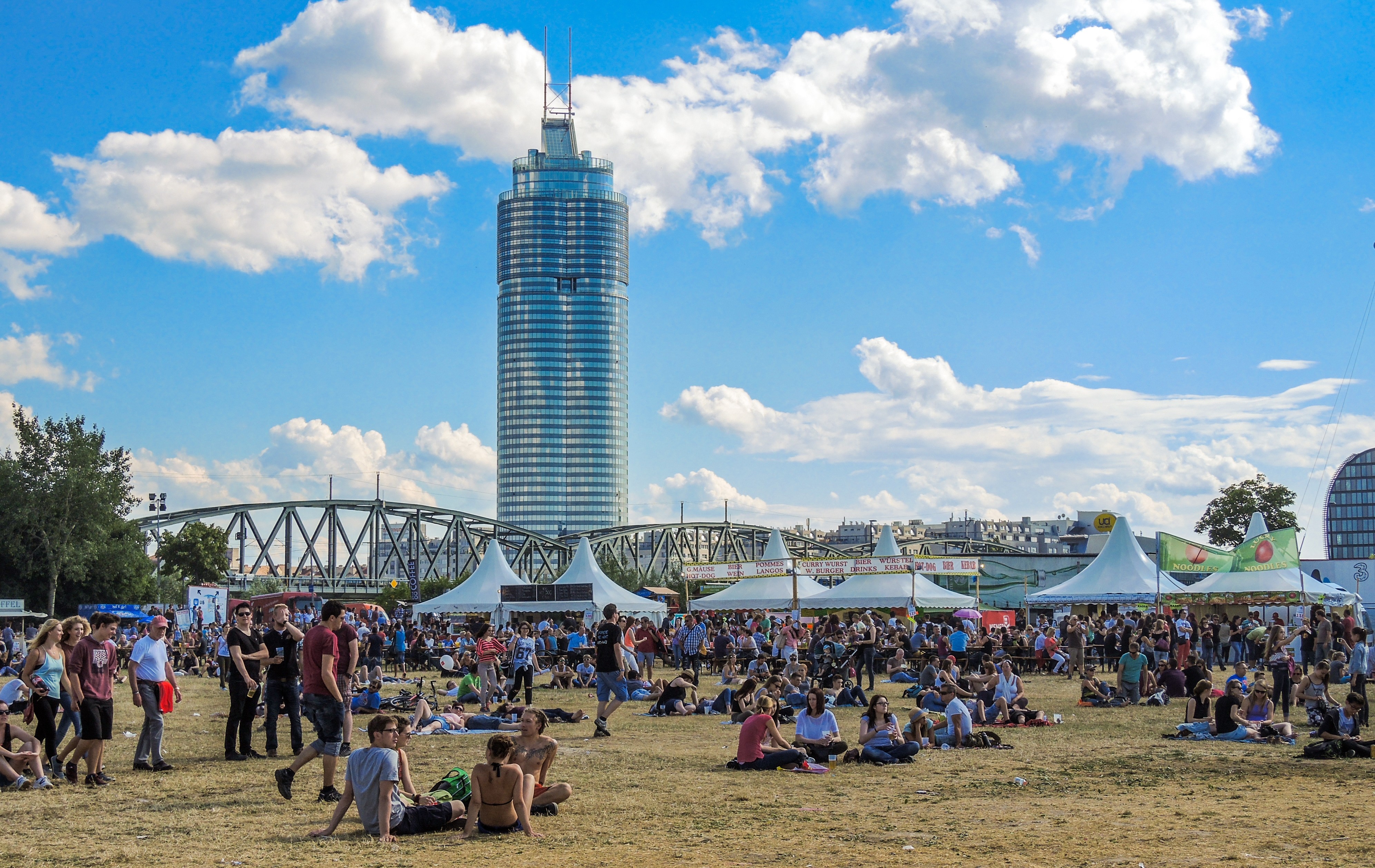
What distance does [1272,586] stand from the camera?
3306 cm

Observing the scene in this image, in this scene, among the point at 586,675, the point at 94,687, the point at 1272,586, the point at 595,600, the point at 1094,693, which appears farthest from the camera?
the point at 595,600

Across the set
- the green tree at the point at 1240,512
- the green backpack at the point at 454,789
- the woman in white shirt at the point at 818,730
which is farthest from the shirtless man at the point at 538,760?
the green tree at the point at 1240,512

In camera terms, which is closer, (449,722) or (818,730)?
(818,730)

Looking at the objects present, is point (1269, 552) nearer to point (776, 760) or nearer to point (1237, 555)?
point (1237, 555)

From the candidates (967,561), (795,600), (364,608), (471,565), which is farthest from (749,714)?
(471,565)

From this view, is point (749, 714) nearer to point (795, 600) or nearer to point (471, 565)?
point (795, 600)

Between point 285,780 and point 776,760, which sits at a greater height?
point 285,780

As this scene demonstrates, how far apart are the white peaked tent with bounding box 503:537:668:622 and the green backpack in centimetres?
3087

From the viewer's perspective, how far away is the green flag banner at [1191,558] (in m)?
33.8

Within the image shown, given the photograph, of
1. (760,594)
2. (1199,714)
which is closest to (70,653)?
(1199,714)

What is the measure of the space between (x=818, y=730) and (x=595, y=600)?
3136 centimetres

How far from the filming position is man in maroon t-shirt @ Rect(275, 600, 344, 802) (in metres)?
9.77

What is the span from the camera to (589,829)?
28.6ft

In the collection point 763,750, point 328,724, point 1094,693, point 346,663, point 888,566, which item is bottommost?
point 1094,693
